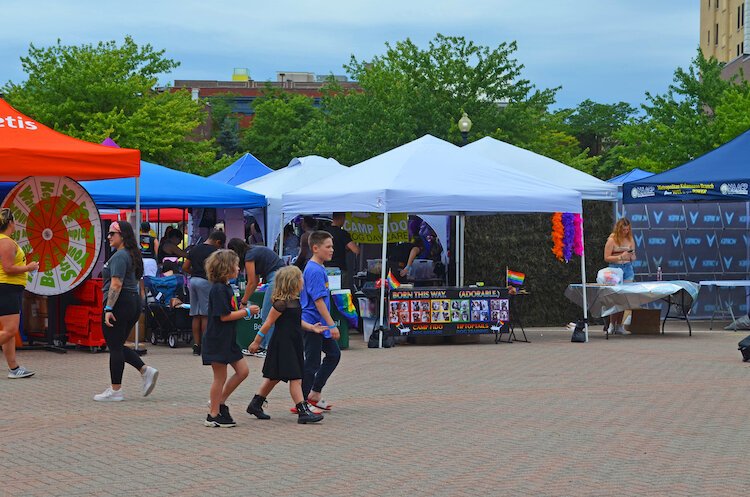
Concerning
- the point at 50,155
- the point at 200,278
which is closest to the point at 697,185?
the point at 200,278

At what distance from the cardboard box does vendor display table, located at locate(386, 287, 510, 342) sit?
301 cm

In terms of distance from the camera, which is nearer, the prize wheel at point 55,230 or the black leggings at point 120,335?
the black leggings at point 120,335

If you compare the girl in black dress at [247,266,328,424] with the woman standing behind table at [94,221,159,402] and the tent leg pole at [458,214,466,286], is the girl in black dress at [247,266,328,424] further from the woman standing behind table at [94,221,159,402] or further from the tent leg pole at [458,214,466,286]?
the tent leg pole at [458,214,466,286]

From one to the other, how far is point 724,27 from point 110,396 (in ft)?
294

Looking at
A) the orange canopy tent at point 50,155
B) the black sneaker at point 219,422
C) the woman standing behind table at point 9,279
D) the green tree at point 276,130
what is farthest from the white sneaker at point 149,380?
the green tree at point 276,130

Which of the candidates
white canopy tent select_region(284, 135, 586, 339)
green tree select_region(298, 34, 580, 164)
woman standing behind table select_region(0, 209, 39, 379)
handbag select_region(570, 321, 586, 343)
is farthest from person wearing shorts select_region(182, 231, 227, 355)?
green tree select_region(298, 34, 580, 164)

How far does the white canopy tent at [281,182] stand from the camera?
77.8 feet

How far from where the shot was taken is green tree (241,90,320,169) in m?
84.4

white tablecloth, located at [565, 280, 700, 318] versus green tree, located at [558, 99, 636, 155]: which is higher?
green tree, located at [558, 99, 636, 155]

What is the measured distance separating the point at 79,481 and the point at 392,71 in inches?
2227

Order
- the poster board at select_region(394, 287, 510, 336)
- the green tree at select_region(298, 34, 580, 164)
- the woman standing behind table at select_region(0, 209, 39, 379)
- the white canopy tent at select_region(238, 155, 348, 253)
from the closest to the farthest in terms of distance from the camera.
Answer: the woman standing behind table at select_region(0, 209, 39, 379) < the poster board at select_region(394, 287, 510, 336) < the white canopy tent at select_region(238, 155, 348, 253) < the green tree at select_region(298, 34, 580, 164)

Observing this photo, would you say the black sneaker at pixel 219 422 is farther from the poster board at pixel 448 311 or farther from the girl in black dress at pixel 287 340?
the poster board at pixel 448 311

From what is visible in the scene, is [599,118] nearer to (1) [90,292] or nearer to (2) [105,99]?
(2) [105,99]

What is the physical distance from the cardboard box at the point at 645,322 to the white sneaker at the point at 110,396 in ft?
37.1
